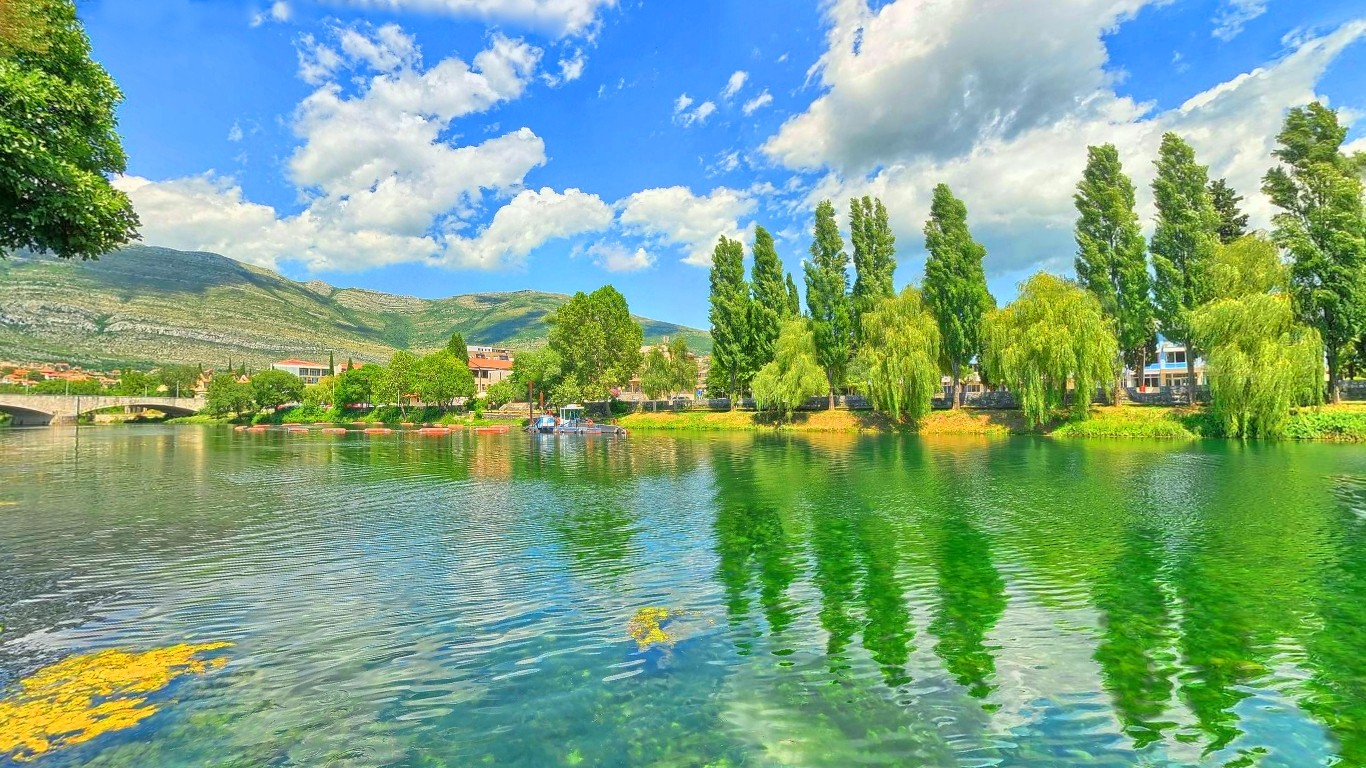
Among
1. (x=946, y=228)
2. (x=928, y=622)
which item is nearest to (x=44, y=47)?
(x=928, y=622)

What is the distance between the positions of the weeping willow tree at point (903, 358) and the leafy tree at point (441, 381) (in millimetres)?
72124

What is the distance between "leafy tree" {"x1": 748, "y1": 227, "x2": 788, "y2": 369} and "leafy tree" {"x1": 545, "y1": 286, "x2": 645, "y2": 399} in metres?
22.8

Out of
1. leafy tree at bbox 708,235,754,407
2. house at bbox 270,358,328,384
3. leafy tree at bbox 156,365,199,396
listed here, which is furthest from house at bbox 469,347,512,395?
leafy tree at bbox 708,235,754,407

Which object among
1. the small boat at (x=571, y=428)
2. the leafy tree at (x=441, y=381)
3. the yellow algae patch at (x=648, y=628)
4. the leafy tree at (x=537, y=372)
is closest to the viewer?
the yellow algae patch at (x=648, y=628)

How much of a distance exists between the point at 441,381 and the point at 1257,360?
102 meters

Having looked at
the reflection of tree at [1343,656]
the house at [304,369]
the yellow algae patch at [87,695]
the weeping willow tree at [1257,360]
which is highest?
the house at [304,369]

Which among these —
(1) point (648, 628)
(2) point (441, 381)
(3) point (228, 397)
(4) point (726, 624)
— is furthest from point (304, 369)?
(4) point (726, 624)

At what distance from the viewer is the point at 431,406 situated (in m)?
117

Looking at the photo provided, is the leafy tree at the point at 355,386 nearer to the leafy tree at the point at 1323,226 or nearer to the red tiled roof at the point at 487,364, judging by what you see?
the red tiled roof at the point at 487,364

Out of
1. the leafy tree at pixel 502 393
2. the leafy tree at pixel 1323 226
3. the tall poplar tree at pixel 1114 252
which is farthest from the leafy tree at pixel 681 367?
the leafy tree at pixel 1323 226

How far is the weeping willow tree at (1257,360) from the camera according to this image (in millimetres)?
44031

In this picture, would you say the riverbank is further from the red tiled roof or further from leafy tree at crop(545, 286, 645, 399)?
the red tiled roof

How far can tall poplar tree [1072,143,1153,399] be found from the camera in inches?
2237

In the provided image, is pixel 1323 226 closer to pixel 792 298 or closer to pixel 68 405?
pixel 792 298
